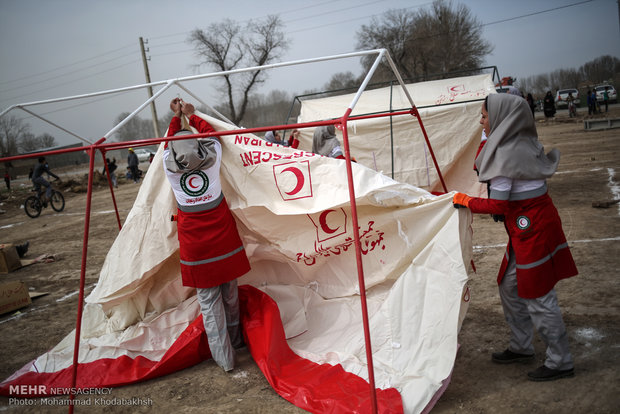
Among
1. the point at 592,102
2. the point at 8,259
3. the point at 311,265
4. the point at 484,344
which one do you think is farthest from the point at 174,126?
the point at 592,102

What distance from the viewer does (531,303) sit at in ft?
7.59

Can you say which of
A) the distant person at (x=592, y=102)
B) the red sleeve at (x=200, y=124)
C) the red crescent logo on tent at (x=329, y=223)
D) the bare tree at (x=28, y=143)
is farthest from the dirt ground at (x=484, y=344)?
the bare tree at (x=28, y=143)

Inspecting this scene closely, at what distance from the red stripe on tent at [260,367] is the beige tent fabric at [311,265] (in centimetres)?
10

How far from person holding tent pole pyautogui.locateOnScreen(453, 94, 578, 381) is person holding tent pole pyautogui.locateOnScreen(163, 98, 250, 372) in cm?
176

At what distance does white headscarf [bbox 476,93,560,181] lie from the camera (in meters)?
2.19

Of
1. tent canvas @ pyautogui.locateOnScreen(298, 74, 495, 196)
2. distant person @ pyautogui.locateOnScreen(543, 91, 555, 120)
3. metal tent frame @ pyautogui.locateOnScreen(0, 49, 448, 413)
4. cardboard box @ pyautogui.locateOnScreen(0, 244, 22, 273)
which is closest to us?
metal tent frame @ pyautogui.locateOnScreen(0, 49, 448, 413)

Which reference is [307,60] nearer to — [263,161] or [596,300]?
[263,161]

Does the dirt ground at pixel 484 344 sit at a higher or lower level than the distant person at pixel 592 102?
lower

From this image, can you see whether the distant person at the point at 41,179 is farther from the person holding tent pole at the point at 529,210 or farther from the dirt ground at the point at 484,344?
the person holding tent pole at the point at 529,210

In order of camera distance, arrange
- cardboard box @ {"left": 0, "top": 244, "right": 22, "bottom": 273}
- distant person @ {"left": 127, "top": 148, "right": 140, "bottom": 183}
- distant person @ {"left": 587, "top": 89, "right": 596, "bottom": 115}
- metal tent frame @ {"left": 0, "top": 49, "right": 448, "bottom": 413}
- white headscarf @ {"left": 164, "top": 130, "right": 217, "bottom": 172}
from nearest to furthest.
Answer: metal tent frame @ {"left": 0, "top": 49, "right": 448, "bottom": 413}
white headscarf @ {"left": 164, "top": 130, "right": 217, "bottom": 172}
cardboard box @ {"left": 0, "top": 244, "right": 22, "bottom": 273}
distant person @ {"left": 127, "top": 148, "right": 140, "bottom": 183}
distant person @ {"left": 587, "top": 89, "right": 596, "bottom": 115}

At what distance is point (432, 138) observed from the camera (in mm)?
6473

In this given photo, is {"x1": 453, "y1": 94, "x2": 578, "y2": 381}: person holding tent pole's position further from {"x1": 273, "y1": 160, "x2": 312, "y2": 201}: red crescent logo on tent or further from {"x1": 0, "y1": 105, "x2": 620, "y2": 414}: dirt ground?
{"x1": 273, "y1": 160, "x2": 312, "y2": 201}: red crescent logo on tent

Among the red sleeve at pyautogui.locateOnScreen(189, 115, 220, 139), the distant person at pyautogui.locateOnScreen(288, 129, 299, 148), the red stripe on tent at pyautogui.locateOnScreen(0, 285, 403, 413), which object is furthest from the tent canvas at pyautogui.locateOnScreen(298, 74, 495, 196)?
the red stripe on tent at pyautogui.locateOnScreen(0, 285, 403, 413)

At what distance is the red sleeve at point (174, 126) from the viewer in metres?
3.17
